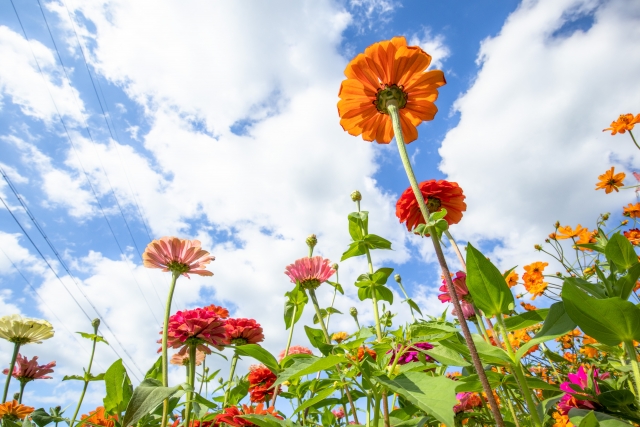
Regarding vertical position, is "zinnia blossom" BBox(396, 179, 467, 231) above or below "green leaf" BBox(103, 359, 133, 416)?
above

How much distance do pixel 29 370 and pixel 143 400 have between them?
9.46ft

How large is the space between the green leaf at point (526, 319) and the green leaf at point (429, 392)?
33 cm

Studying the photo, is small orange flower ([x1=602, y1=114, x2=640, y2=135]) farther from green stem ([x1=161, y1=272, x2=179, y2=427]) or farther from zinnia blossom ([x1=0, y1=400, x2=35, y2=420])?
zinnia blossom ([x1=0, y1=400, x2=35, y2=420])

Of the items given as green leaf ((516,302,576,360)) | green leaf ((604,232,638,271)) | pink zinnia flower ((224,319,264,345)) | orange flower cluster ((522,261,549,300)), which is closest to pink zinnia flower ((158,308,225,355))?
pink zinnia flower ((224,319,264,345))

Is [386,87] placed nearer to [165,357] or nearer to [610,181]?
[165,357]

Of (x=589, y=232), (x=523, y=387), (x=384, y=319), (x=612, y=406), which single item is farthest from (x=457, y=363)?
(x=589, y=232)

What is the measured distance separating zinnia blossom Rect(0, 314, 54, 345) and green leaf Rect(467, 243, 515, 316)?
3117 millimetres

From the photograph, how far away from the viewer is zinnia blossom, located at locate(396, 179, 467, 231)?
1.63m

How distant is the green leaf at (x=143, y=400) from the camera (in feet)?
2.89

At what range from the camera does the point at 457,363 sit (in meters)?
0.96

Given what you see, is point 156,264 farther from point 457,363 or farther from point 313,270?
point 457,363

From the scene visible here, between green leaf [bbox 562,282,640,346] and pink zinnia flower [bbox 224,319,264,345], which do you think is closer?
green leaf [bbox 562,282,640,346]

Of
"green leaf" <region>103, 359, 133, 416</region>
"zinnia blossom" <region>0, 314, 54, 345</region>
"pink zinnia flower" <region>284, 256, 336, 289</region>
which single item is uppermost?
"zinnia blossom" <region>0, 314, 54, 345</region>

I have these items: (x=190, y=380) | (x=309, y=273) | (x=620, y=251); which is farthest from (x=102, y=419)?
(x=620, y=251)
